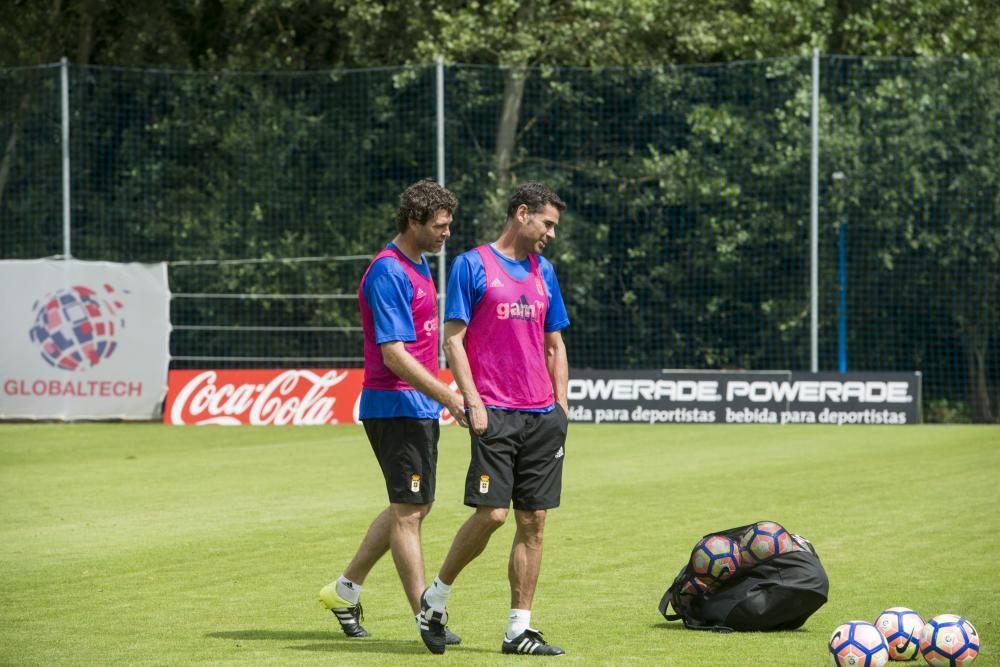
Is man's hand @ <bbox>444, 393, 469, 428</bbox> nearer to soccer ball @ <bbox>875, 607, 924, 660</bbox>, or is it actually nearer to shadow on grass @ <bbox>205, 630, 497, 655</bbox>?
shadow on grass @ <bbox>205, 630, 497, 655</bbox>

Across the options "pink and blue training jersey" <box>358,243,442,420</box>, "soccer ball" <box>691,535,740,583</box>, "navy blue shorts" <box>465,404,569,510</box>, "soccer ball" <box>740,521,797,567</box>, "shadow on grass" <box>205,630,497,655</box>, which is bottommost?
"shadow on grass" <box>205,630,497,655</box>

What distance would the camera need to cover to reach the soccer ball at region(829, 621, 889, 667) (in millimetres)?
6797

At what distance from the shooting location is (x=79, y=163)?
27.8 meters

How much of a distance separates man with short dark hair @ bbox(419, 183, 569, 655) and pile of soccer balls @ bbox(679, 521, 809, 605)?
37.2 inches

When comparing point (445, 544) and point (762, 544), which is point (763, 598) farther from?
point (445, 544)

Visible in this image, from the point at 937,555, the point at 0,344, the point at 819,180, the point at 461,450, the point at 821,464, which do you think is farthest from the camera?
the point at 819,180

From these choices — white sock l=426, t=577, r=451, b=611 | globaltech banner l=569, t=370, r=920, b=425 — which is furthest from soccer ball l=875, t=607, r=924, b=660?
globaltech banner l=569, t=370, r=920, b=425

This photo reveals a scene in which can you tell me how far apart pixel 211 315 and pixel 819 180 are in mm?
10220

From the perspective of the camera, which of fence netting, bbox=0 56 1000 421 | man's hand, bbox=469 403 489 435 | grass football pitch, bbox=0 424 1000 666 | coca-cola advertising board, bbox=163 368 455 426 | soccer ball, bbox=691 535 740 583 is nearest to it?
man's hand, bbox=469 403 489 435

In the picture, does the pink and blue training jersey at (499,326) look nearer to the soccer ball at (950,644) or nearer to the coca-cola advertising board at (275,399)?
the soccer ball at (950,644)

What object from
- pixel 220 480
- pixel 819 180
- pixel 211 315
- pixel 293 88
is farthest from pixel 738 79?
pixel 220 480


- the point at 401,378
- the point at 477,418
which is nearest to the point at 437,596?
the point at 477,418

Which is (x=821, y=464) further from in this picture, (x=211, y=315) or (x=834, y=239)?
(x=211, y=315)

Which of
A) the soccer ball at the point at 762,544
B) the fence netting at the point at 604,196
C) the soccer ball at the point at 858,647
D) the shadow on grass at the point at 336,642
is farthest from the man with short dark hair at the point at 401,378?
the fence netting at the point at 604,196
